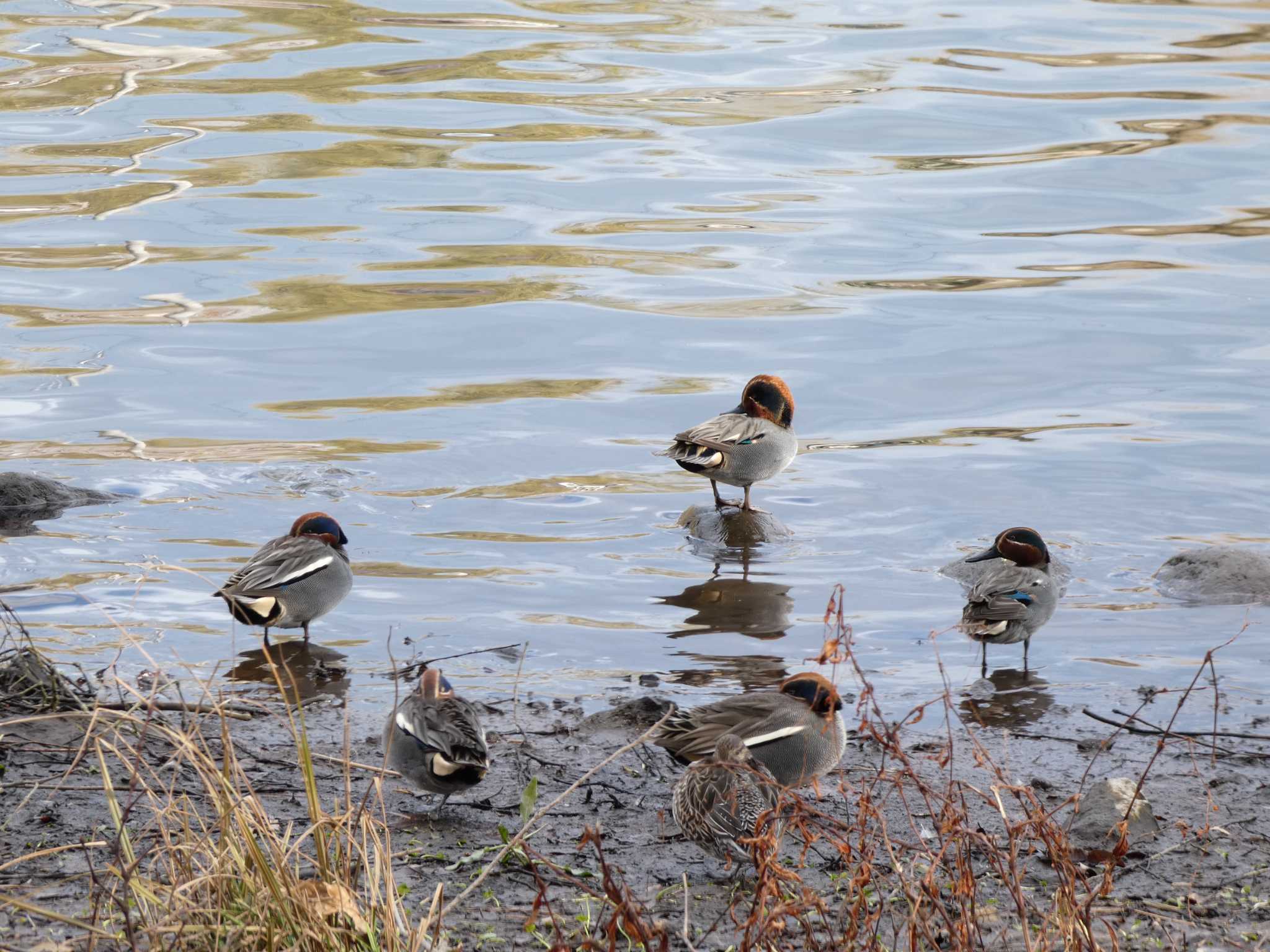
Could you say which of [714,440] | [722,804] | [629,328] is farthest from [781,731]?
[629,328]

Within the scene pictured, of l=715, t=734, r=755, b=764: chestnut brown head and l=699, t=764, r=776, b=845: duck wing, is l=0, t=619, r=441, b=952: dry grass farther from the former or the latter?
l=715, t=734, r=755, b=764: chestnut brown head

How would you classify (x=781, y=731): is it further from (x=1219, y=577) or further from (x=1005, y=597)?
(x=1219, y=577)

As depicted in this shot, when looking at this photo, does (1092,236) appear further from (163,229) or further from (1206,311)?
(163,229)

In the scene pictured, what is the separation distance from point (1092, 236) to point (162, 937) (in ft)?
51.7

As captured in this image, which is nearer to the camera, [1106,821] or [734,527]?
[1106,821]

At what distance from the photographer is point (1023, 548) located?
28.3 ft

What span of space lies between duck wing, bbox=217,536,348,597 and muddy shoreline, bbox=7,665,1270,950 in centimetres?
94

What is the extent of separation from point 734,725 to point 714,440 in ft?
14.2

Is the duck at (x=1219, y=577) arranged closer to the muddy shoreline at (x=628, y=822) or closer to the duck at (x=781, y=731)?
the muddy shoreline at (x=628, y=822)

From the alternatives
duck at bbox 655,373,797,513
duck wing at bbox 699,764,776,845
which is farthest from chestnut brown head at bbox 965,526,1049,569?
duck wing at bbox 699,764,776,845

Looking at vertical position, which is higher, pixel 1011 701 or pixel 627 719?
pixel 627 719

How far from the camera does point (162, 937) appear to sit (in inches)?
165

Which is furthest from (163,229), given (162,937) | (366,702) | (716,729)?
(162,937)

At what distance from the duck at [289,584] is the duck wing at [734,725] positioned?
2.58 m
